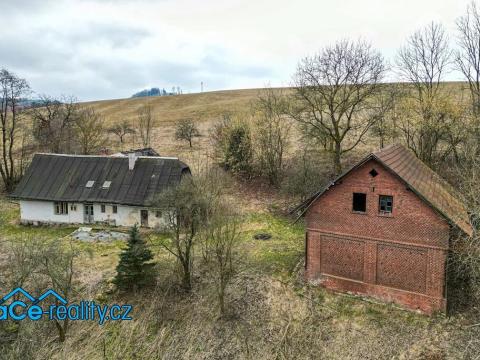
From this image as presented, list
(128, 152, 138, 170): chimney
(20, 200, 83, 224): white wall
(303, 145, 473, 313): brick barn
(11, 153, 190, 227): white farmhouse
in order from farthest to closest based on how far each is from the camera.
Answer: (128, 152, 138, 170): chimney
(20, 200, 83, 224): white wall
(11, 153, 190, 227): white farmhouse
(303, 145, 473, 313): brick barn

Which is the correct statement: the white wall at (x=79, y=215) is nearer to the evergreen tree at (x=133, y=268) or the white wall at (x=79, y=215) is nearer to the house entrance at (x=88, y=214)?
the house entrance at (x=88, y=214)

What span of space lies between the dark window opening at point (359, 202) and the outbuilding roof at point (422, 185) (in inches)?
48.7

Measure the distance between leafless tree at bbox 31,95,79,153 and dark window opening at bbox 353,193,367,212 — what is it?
120ft

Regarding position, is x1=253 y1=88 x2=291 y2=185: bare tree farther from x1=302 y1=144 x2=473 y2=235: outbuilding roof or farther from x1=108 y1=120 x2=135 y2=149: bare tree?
x1=108 y1=120 x2=135 y2=149: bare tree

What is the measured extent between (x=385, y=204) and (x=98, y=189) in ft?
72.7

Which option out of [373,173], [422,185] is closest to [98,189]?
[373,173]

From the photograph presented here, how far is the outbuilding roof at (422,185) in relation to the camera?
55.2 ft

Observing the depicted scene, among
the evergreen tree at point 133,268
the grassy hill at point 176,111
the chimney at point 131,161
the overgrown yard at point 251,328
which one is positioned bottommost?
the overgrown yard at point 251,328

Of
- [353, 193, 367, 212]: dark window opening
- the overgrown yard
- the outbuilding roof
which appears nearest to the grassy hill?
the overgrown yard

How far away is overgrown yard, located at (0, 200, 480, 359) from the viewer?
15961mm

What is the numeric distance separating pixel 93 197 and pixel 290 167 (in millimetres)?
18813

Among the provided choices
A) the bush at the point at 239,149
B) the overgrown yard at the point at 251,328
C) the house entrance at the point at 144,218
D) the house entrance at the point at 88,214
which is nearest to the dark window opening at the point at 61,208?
the house entrance at the point at 88,214

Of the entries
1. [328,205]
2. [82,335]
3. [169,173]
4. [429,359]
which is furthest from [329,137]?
[82,335]

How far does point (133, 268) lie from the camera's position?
2039 centimetres
